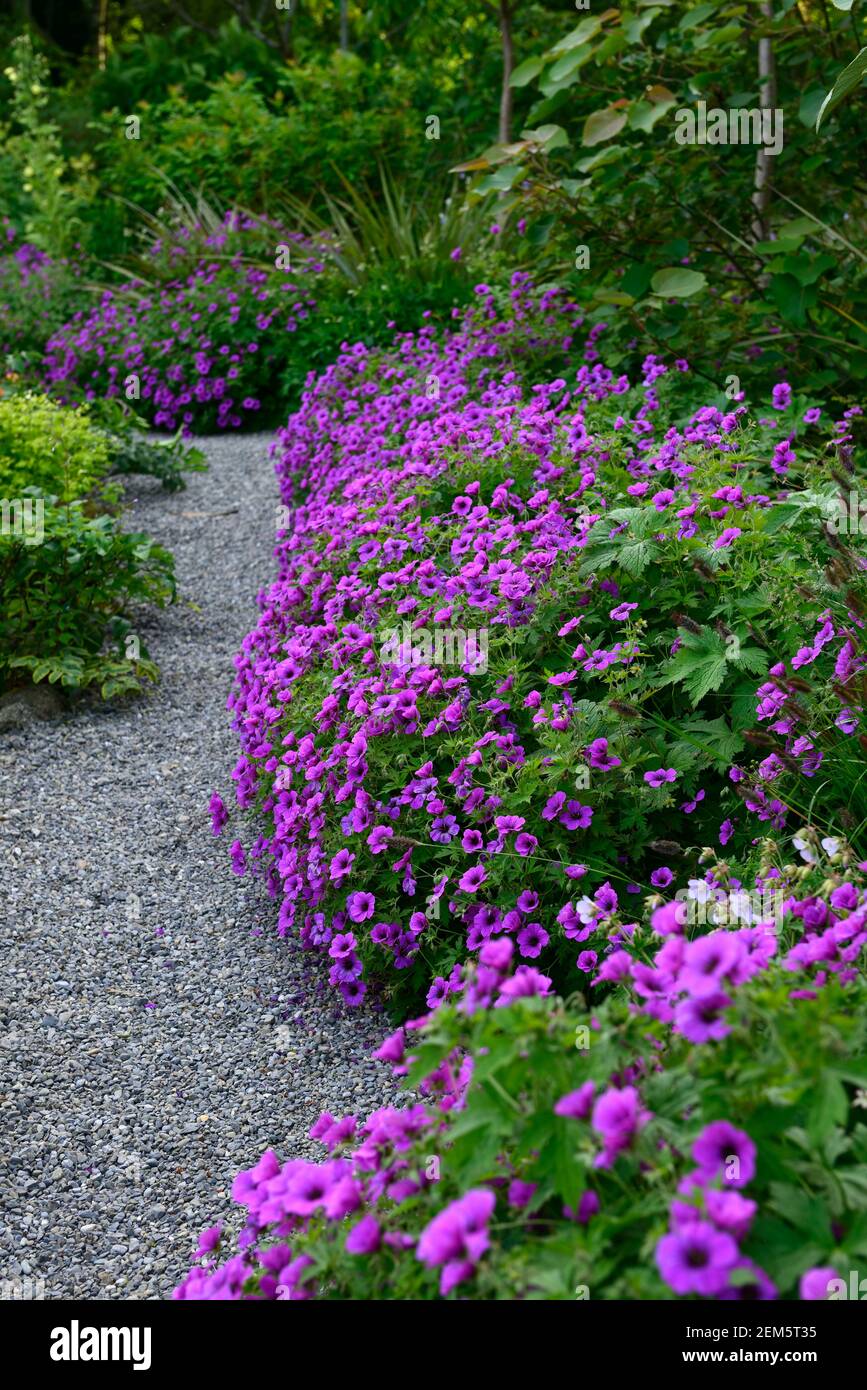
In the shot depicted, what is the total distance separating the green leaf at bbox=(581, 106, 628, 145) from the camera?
4633mm

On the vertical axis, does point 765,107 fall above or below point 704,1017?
above

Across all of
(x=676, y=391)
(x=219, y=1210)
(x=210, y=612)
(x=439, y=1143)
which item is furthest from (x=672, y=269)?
(x=439, y=1143)

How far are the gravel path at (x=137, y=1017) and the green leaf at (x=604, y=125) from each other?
247 cm

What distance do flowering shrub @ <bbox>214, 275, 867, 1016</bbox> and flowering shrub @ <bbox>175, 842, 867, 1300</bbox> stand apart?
51 centimetres

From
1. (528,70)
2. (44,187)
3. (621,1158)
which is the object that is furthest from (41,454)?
(44,187)

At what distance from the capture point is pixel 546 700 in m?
2.86

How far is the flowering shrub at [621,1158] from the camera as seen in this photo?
3.88 feet

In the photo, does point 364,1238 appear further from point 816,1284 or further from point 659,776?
point 659,776

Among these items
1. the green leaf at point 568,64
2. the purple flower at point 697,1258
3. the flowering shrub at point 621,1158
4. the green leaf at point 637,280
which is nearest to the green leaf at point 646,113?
the green leaf at point 568,64

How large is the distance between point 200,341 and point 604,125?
3.53m

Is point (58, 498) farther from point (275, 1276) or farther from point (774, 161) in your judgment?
point (275, 1276)

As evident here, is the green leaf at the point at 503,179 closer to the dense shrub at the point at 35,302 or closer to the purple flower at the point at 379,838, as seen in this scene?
the purple flower at the point at 379,838

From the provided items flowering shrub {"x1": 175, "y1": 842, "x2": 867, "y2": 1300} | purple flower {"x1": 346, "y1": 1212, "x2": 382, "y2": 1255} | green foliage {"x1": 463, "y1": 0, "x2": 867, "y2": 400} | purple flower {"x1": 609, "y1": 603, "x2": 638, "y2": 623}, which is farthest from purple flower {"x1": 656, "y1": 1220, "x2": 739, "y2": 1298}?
green foliage {"x1": 463, "y1": 0, "x2": 867, "y2": 400}
